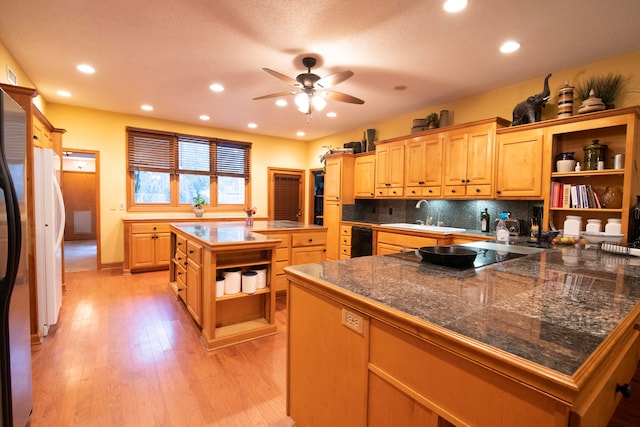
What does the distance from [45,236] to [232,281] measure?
1680 mm

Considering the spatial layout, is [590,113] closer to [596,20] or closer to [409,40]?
[596,20]

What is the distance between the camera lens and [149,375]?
216cm

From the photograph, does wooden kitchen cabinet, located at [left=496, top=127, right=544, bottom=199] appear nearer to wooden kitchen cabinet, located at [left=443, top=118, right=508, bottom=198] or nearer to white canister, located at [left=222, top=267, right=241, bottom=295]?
wooden kitchen cabinet, located at [left=443, top=118, right=508, bottom=198]

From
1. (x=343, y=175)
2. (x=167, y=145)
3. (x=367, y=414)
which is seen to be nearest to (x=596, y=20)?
(x=367, y=414)

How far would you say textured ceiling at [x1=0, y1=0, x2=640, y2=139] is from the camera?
2.23 m

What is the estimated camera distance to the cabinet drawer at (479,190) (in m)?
3.55

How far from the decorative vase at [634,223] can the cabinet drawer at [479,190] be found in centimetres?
119

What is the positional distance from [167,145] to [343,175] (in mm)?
3322

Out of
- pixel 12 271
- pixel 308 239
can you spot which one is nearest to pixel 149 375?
pixel 12 271

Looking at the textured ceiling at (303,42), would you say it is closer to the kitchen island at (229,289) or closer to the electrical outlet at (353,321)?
the kitchen island at (229,289)

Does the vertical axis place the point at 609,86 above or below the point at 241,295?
above

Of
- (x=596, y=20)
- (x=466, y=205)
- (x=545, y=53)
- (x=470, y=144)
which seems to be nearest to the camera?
(x=596, y=20)

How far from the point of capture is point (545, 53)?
9.23ft

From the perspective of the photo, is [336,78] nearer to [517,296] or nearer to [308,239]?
[308,239]
